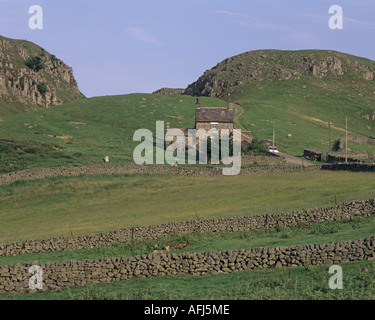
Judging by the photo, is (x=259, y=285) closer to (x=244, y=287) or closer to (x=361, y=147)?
(x=244, y=287)

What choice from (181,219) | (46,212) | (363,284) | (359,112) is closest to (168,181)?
(46,212)

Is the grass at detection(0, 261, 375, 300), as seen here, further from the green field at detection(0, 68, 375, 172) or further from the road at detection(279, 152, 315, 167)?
Result: the road at detection(279, 152, 315, 167)

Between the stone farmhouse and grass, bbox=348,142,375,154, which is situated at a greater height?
the stone farmhouse

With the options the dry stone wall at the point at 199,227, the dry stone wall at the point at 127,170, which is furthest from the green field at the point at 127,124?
the dry stone wall at the point at 199,227

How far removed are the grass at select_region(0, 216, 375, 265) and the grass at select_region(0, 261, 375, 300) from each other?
19.5 feet

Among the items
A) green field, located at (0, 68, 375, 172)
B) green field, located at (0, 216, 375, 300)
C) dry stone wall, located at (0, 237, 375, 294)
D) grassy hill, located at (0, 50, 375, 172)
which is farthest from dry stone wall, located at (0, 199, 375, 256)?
grassy hill, located at (0, 50, 375, 172)

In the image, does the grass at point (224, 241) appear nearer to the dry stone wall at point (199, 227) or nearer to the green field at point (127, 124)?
the dry stone wall at point (199, 227)

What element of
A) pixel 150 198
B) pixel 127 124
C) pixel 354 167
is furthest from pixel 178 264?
pixel 127 124

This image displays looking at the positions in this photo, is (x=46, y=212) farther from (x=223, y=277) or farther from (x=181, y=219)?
(x=223, y=277)

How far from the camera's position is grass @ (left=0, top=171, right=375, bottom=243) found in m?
42.8

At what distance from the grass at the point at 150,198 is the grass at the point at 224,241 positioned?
4.47m

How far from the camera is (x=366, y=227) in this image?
3095 centimetres

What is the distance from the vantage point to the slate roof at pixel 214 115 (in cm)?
10856

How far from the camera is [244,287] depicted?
2192 centimetres
